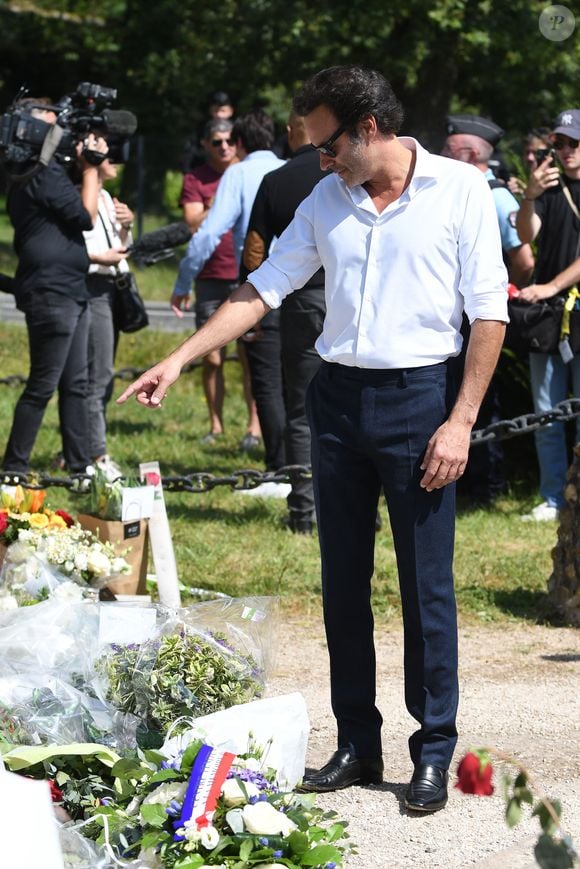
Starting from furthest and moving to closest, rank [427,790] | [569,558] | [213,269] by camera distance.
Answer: [213,269] < [569,558] < [427,790]

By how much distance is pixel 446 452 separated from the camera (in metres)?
3.72

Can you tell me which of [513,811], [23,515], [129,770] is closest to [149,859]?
[129,770]

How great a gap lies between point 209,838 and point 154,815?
21cm

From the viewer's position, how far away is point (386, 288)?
378 centimetres

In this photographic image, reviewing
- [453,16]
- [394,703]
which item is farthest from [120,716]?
[453,16]

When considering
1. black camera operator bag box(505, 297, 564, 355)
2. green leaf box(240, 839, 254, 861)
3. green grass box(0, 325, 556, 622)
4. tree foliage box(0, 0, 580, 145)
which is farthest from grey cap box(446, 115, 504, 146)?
tree foliage box(0, 0, 580, 145)

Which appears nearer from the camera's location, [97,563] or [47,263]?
Answer: [97,563]

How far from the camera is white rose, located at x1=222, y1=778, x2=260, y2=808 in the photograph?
3.26 m

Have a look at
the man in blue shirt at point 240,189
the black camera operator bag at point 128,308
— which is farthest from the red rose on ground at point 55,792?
the black camera operator bag at point 128,308

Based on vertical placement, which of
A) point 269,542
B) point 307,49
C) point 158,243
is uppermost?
point 307,49

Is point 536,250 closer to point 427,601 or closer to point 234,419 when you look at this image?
point 234,419

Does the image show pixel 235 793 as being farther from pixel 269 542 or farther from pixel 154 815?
pixel 269 542

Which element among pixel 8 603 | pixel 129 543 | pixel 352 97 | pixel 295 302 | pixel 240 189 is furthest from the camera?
pixel 240 189

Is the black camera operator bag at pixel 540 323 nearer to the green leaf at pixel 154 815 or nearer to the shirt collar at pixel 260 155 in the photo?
the shirt collar at pixel 260 155
